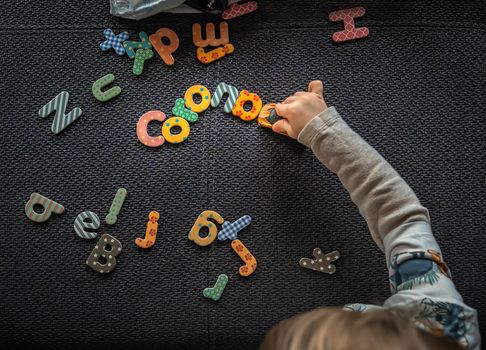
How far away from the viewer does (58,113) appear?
0.85 metres

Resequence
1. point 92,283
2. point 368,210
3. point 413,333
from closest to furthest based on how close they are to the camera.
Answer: point 413,333
point 368,210
point 92,283

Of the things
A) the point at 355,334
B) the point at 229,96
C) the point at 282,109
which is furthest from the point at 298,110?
the point at 355,334

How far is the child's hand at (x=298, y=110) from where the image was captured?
785 millimetres

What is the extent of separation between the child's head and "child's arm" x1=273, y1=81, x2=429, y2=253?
0.60 feet

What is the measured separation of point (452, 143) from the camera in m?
0.86

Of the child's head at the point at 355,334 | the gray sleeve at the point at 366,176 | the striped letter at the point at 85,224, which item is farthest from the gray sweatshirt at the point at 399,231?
the striped letter at the point at 85,224

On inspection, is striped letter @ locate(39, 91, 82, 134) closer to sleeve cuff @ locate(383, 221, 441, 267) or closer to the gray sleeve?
the gray sleeve

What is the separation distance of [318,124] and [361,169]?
0.10m

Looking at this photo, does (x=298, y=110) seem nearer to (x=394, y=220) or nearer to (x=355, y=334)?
(x=394, y=220)

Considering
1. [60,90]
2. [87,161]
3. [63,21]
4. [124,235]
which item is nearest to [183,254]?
[124,235]

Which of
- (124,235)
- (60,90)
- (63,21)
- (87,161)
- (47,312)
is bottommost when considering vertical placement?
(47,312)

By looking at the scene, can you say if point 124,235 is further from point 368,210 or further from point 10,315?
point 368,210

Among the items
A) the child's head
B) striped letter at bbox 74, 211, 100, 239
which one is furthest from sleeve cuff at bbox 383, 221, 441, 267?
striped letter at bbox 74, 211, 100, 239

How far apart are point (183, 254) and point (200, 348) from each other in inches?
6.5
